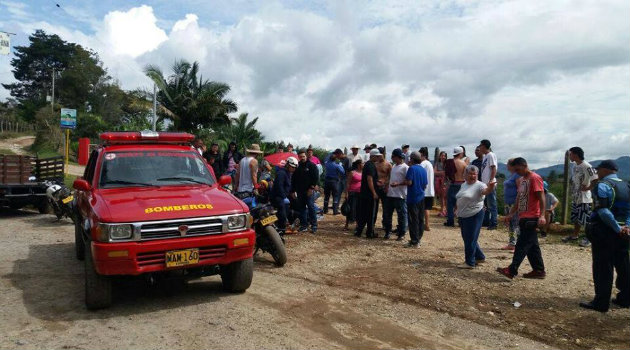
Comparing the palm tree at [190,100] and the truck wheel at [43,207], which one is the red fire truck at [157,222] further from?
the palm tree at [190,100]

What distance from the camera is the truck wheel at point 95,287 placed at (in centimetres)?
500

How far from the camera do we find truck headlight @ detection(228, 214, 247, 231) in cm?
531

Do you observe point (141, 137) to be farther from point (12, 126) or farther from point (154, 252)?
point (12, 126)

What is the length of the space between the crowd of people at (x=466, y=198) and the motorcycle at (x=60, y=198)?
11.2 ft

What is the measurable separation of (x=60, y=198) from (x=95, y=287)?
673 cm

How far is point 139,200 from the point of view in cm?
518

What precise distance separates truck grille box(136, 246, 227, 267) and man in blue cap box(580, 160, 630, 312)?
449 centimetres

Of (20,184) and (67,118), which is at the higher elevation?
(67,118)

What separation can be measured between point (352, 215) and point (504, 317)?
19.7 feet

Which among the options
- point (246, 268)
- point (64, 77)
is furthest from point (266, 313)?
point (64, 77)

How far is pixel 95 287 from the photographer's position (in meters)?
5.01

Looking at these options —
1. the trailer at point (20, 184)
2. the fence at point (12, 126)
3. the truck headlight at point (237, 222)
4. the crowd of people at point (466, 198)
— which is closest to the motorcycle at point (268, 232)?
the crowd of people at point (466, 198)

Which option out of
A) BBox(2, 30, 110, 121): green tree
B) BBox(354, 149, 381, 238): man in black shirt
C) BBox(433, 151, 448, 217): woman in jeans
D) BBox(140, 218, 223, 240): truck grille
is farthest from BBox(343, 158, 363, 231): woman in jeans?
BBox(2, 30, 110, 121): green tree

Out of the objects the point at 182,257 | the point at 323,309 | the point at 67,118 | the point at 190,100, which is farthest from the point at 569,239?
the point at 190,100
